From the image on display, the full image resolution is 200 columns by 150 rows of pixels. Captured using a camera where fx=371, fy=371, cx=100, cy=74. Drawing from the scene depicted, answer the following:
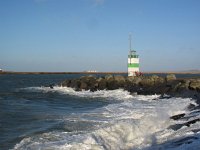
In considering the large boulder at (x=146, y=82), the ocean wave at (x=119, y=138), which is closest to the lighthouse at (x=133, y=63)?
the large boulder at (x=146, y=82)

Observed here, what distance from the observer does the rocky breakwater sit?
26.0 metres

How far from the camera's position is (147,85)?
33.2 m

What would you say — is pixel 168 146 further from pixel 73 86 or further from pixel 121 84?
pixel 73 86

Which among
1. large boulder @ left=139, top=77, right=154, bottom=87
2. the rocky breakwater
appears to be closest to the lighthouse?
the rocky breakwater

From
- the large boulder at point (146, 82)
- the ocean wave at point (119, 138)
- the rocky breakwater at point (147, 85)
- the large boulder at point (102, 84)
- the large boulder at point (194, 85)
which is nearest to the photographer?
the ocean wave at point (119, 138)

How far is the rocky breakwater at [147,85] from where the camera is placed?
25969 millimetres

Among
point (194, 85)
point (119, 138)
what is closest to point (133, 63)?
point (194, 85)

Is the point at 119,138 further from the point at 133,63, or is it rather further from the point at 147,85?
the point at 133,63

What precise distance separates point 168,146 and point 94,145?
82.6 inches

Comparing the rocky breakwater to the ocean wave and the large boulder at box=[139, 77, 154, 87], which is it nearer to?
the large boulder at box=[139, 77, 154, 87]

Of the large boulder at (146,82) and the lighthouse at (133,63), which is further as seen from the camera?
the lighthouse at (133,63)

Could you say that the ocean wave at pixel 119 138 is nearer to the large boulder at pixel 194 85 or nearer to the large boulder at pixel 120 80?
the large boulder at pixel 194 85

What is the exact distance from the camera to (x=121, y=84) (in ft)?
120

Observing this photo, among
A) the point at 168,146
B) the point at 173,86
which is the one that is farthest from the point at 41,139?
the point at 173,86
